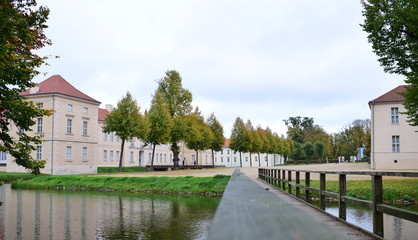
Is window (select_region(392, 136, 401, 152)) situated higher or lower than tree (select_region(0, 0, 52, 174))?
lower

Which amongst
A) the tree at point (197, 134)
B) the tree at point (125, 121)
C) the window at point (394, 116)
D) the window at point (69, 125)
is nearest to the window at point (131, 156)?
the tree at point (197, 134)

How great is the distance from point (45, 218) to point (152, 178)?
14.8 m

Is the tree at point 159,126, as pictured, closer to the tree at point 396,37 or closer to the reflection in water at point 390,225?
the tree at point 396,37

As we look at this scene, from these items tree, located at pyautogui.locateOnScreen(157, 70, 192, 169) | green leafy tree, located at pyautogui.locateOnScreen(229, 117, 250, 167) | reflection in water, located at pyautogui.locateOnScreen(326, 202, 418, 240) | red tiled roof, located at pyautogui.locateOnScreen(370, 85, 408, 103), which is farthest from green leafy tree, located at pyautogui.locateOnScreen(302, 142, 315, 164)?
reflection in water, located at pyautogui.locateOnScreen(326, 202, 418, 240)

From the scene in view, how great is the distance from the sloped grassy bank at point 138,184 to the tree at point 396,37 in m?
11.8

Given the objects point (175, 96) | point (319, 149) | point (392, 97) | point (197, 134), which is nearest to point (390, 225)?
point (392, 97)

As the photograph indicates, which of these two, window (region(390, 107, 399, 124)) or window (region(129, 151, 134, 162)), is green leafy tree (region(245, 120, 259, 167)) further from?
window (region(390, 107, 399, 124))

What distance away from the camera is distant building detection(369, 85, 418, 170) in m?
41.6

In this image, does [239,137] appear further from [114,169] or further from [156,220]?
[156,220]

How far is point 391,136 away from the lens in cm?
4228

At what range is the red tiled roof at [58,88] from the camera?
146ft

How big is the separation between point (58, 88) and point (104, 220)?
34469mm

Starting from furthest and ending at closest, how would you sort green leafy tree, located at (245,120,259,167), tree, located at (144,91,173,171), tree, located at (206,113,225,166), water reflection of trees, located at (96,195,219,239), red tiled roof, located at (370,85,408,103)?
1. green leafy tree, located at (245,120,259,167)
2. tree, located at (206,113,225,166)
3. tree, located at (144,91,173,171)
4. red tiled roof, located at (370,85,408,103)
5. water reflection of trees, located at (96,195,219,239)

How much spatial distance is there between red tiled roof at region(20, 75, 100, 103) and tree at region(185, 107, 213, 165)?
1220 cm
